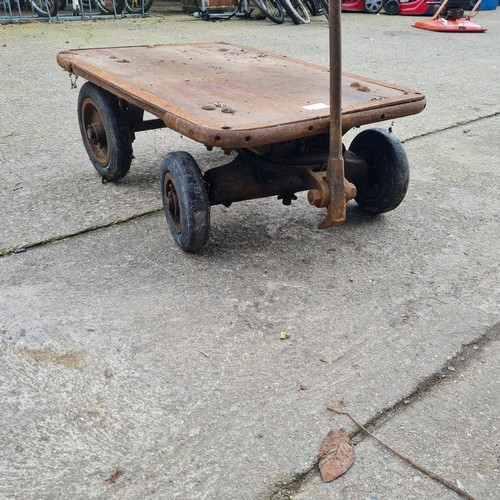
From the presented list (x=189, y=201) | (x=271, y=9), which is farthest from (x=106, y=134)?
(x=271, y=9)

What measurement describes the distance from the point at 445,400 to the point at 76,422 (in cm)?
116

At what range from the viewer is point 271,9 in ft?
38.9

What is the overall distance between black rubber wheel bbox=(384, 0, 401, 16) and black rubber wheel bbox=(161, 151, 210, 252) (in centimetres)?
1140

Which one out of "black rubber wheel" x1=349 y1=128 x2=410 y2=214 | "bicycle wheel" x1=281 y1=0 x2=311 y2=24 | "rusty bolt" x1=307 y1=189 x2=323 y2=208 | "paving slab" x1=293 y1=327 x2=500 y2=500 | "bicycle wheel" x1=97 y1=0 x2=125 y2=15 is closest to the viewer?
"paving slab" x1=293 y1=327 x2=500 y2=500

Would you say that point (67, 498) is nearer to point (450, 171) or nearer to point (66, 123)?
point (450, 171)

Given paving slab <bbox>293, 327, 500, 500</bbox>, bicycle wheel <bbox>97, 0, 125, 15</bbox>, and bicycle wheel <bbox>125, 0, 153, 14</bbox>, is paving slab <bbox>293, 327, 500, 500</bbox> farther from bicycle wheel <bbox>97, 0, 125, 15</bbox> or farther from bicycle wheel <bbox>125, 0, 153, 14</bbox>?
bicycle wheel <bbox>125, 0, 153, 14</bbox>

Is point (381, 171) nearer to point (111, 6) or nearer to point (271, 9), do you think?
point (111, 6)

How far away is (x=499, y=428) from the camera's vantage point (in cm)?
199

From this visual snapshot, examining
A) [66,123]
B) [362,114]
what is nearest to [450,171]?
[362,114]

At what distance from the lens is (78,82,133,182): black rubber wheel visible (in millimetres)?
3521

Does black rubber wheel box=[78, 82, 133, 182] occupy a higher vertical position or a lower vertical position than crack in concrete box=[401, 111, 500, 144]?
higher

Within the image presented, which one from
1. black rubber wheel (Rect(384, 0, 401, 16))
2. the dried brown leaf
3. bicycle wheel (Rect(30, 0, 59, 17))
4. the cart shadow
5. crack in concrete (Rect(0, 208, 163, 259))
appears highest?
bicycle wheel (Rect(30, 0, 59, 17))

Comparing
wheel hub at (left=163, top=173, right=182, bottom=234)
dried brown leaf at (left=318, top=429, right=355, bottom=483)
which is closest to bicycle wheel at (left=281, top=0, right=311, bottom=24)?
wheel hub at (left=163, top=173, right=182, bottom=234)

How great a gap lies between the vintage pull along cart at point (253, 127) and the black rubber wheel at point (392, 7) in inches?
401
